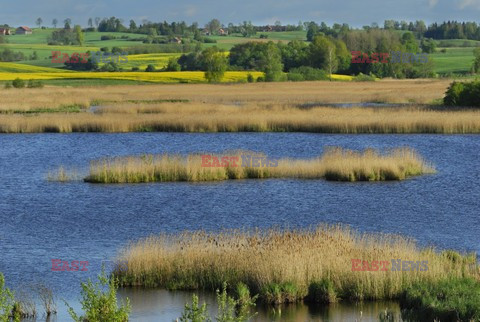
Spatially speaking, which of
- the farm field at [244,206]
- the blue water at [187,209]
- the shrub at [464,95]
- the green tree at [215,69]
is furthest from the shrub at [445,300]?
the green tree at [215,69]

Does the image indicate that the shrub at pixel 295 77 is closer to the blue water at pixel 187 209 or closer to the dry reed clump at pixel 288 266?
the blue water at pixel 187 209

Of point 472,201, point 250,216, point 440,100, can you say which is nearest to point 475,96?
point 440,100

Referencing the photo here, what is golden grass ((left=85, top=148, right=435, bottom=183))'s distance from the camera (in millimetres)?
34125

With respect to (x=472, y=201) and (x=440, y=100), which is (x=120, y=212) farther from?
(x=440, y=100)

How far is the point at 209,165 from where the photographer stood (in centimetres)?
3512

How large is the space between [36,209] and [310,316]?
49.1ft

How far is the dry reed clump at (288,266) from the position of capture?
17.3m

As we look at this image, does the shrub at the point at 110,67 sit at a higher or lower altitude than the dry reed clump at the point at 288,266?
lower

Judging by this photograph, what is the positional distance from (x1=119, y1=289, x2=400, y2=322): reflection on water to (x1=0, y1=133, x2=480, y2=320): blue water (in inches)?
73.1

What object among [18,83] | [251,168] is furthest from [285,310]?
[18,83]

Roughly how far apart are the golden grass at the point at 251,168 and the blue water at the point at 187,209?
63 centimetres

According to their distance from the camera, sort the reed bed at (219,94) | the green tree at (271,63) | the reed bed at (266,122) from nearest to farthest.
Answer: the reed bed at (266,122) < the reed bed at (219,94) < the green tree at (271,63)

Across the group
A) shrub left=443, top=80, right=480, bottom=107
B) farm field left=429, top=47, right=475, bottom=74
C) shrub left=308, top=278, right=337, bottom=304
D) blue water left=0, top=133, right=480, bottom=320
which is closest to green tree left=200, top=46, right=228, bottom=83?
farm field left=429, top=47, right=475, bottom=74

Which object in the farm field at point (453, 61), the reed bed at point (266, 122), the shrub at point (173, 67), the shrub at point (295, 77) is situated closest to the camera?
the reed bed at point (266, 122)
